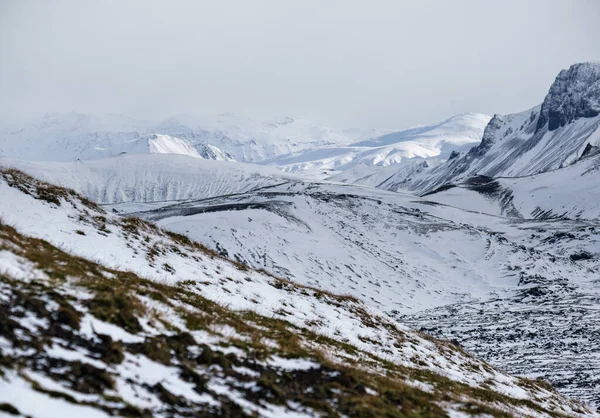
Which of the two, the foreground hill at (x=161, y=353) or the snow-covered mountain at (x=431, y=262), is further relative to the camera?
the snow-covered mountain at (x=431, y=262)

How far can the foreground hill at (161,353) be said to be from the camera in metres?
8.26

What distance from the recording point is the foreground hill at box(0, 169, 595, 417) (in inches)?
325

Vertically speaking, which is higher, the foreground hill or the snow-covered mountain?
the foreground hill

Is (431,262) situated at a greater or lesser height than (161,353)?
lesser

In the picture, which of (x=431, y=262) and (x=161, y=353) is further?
(x=431, y=262)

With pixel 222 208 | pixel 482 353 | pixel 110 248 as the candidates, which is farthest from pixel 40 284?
pixel 222 208

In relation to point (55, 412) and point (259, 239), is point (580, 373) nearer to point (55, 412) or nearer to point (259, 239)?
point (55, 412)

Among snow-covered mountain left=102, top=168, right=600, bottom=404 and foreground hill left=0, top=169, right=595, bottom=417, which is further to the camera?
snow-covered mountain left=102, top=168, right=600, bottom=404

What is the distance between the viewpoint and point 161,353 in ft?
33.2

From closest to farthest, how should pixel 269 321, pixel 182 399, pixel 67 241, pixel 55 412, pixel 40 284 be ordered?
1. pixel 55 412
2. pixel 182 399
3. pixel 40 284
4. pixel 269 321
5. pixel 67 241

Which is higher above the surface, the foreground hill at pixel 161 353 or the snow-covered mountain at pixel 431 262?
the foreground hill at pixel 161 353

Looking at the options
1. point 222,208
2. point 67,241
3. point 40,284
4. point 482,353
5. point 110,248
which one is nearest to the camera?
point 40,284

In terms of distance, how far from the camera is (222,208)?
125 m

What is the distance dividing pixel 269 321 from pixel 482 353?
3896 centimetres
